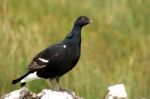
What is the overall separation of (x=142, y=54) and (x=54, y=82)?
136 inches

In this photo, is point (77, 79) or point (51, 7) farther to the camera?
point (51, 7)

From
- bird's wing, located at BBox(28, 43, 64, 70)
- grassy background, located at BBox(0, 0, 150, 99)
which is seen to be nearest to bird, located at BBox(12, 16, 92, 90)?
bird's wing, located at BBox(28, 43, 64, 70)

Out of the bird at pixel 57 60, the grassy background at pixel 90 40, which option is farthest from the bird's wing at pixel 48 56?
the grassy background at pixel 90 40

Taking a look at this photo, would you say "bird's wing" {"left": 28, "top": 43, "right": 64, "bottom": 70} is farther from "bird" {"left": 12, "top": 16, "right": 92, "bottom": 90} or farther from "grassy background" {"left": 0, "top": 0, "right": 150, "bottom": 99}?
"grassy background" {"left": 0, "top": 0, "right": 150, "bottom": 99}

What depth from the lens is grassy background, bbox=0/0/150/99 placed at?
8.97 m

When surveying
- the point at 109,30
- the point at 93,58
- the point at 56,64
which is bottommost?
the point at 56,64

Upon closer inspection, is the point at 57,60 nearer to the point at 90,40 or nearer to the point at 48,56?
the point at 48,56

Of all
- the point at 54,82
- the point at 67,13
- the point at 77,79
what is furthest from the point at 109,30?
the point at 54,82

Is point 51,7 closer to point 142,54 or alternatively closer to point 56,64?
point 142,54

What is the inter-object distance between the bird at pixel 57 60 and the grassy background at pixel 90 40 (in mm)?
1053

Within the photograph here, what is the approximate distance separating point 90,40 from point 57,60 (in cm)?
389

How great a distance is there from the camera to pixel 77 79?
353 inches

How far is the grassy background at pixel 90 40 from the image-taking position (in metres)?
8.97

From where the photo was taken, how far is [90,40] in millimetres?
11203
